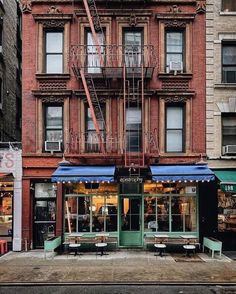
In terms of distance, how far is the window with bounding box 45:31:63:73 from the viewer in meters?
20.0

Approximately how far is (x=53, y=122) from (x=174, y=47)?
687 centimetres

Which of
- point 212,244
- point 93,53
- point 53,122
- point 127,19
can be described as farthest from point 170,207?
point 127,19

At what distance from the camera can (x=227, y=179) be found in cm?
1841

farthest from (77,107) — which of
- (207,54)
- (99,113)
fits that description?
(207,54)

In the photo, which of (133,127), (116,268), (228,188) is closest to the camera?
(116,268)

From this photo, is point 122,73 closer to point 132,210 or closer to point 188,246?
point 132,210

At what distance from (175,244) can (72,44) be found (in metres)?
10.5

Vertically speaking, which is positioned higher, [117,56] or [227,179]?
[117,56]

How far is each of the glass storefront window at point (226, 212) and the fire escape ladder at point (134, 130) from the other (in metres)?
4.20

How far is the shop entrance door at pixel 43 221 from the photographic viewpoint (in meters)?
19.7

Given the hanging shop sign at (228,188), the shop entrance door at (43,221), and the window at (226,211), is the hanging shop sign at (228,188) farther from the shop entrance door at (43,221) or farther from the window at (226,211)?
the shop entrance door at (43,221)

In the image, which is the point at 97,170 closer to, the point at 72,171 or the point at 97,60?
the point at 72,171

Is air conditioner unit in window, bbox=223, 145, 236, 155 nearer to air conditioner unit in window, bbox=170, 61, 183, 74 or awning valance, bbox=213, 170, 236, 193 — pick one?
awning valance, bbox=213, 170, 236, 193

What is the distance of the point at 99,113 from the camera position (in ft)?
64.0
